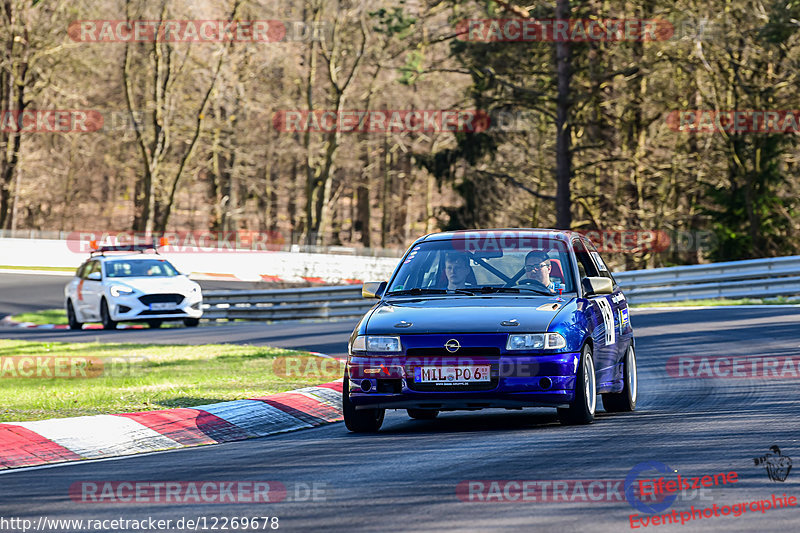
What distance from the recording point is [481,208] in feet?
153

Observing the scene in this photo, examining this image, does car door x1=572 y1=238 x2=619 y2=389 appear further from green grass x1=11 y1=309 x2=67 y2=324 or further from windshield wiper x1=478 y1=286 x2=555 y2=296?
green grass x1=11 y1=309 x2=67 y2=324

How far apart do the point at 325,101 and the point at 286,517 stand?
58.9m

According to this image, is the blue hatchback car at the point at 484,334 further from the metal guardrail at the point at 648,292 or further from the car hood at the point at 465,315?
the metal guardrail at the point at 648,292

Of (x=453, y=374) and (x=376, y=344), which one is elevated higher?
(x=376, y=344)

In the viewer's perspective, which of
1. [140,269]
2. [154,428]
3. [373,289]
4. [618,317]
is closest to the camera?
[154,428]

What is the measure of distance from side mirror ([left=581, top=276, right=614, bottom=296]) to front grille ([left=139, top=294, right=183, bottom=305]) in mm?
17350

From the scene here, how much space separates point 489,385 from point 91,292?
1935cm

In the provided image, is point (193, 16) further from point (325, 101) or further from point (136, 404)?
point (136, 404)

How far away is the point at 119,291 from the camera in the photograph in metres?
25.9

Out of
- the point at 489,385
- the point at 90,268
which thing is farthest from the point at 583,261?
the point at 90,268
